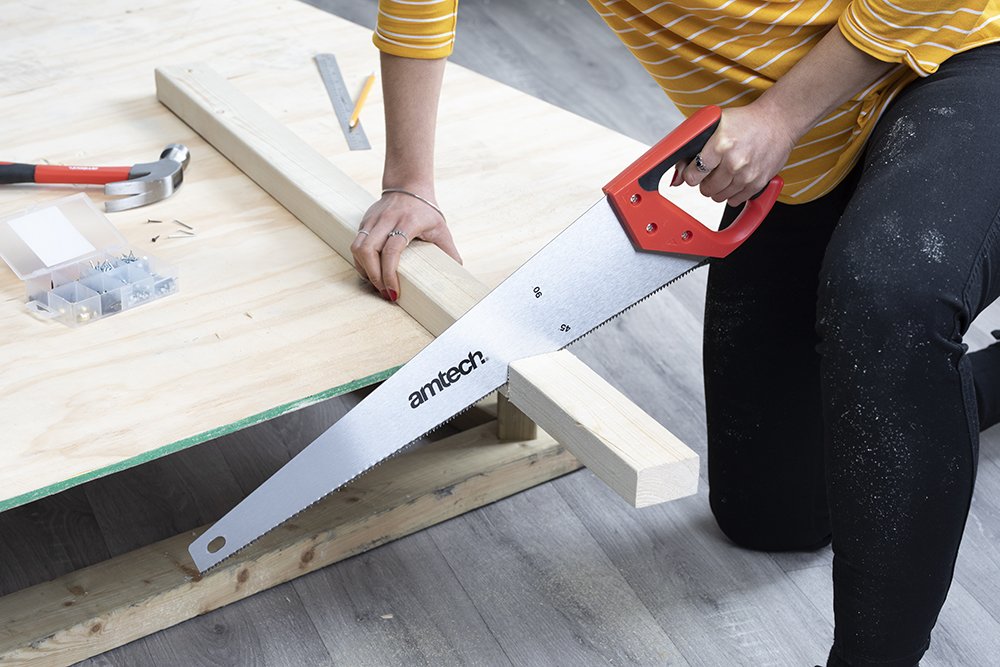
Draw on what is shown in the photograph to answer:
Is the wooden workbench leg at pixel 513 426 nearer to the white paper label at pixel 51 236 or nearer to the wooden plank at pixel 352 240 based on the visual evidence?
the wooden plank at pixel 352 240

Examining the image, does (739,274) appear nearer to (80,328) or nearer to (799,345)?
(799,345)

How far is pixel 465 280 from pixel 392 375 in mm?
184

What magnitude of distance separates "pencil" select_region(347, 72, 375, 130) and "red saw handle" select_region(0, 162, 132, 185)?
1.21 feet

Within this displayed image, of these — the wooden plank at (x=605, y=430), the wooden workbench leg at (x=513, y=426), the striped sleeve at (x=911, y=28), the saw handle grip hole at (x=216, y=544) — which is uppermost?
the striped sleeve at (x=911, y=28)

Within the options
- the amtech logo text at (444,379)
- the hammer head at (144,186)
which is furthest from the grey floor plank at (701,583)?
the hammer head at (144,186)

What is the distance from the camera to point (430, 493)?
1.77 meters

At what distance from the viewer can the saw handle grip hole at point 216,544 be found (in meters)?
1.32

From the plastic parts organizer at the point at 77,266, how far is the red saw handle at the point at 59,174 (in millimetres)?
77

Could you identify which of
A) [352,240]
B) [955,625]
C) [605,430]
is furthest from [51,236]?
[955,625]

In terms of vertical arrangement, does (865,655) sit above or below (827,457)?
below

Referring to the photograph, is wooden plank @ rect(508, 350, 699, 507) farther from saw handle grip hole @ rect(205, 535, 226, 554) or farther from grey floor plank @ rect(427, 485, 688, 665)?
grey floor plank @ rect(427, 485, 688, 665)

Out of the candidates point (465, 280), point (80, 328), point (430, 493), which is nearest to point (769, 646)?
point (430, 493)

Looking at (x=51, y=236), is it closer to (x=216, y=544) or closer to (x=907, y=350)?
(x=216, y=544)

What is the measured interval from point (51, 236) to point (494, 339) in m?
0.63
